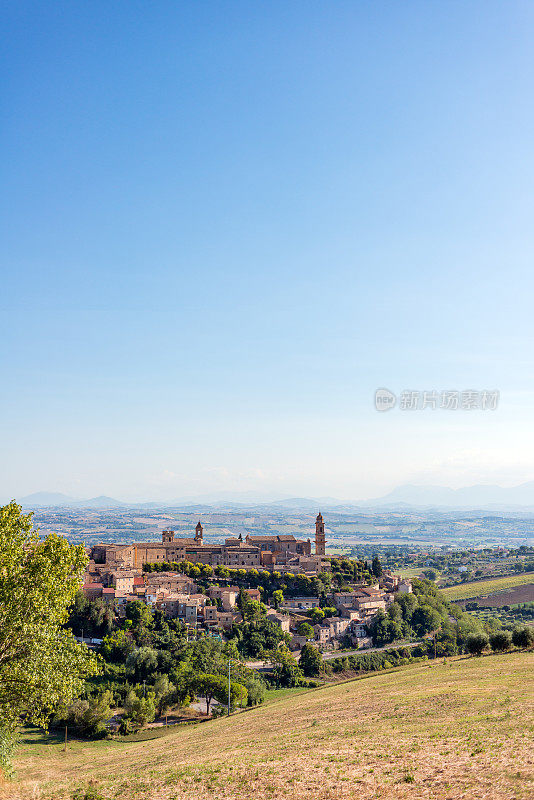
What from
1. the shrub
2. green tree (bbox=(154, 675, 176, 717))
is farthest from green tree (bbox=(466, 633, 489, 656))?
the shrub

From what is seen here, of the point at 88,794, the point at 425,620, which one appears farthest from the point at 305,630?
the point at 88,794

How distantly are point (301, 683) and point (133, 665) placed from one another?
779 inches

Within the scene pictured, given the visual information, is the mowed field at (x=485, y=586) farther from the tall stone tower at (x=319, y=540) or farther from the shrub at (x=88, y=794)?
the shrub at (x=88, y=794)

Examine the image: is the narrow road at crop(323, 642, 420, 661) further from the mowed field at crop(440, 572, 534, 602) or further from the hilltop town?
the mowed field at crop(440, 572, 534, 602)

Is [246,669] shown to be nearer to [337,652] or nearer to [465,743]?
[337,652]

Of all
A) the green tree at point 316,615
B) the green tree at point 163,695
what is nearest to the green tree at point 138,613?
the green tree at point 163,695

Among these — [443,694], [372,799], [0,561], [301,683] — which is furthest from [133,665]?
[372,799]

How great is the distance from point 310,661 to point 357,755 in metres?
53.0

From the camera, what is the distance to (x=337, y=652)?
78.3 m

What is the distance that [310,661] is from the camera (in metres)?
68.7

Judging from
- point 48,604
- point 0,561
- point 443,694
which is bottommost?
point 443,694

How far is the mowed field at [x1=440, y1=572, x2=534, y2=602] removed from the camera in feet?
465

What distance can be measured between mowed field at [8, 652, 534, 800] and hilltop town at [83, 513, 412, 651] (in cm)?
3783

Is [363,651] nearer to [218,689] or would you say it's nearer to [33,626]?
[218,689]
